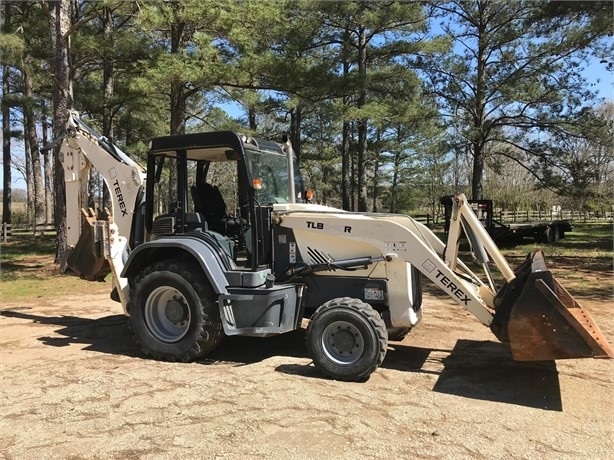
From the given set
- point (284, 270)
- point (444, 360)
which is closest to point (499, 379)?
point (444, 360)

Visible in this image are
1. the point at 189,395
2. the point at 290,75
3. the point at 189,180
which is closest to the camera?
the point at 189,395

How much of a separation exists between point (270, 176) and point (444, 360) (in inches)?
112

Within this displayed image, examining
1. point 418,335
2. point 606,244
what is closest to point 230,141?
point 418,335

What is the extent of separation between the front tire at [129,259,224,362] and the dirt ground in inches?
7.8

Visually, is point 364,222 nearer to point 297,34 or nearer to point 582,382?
point 582,382

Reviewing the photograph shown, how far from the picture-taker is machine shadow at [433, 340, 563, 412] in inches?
189

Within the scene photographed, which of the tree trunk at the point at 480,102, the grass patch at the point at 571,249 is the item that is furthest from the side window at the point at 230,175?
the tree trunk at the point at 480,102

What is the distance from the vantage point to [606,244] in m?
20.5

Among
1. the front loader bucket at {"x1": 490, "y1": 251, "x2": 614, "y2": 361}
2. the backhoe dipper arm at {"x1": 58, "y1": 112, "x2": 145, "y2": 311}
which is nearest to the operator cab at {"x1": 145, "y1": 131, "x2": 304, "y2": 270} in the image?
the backhoe dipper arm at {"x1": 58, "y1": 112, "x2": 145, "y2": 311}

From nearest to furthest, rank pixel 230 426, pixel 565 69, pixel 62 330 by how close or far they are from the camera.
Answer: pixel 230 426, pixel 62 330, pixel 565 69

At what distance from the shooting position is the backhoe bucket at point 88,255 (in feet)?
23.4

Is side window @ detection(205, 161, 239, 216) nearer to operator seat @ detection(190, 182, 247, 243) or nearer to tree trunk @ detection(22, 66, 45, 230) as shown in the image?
operator seat @ detection(190, 182, 247, 243)

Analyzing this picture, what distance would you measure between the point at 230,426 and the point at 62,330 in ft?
14.6

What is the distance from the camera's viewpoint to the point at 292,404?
15.3 feet
